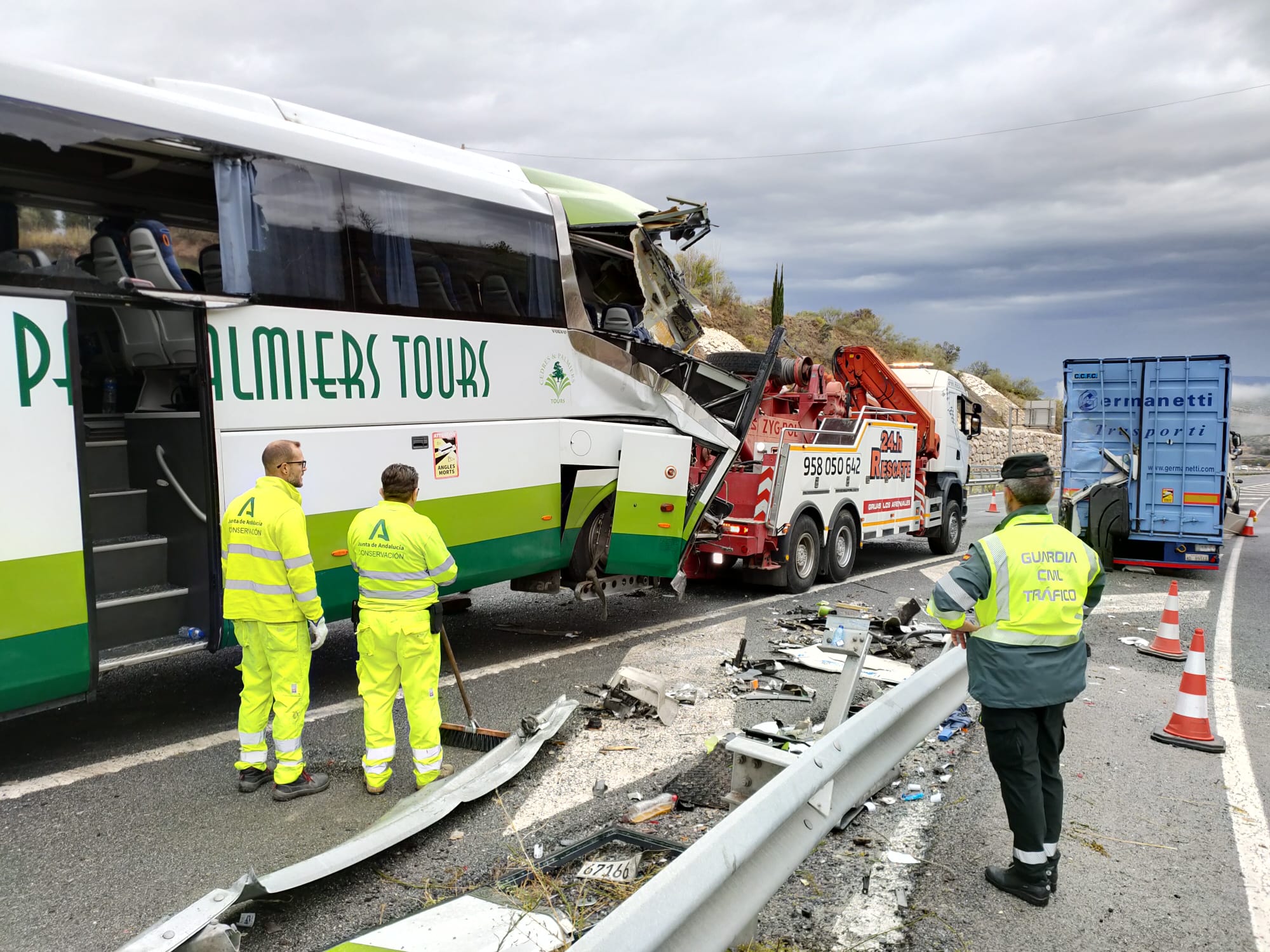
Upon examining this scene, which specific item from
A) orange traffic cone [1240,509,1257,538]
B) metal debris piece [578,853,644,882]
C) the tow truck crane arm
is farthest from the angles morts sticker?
orange traffic cone [1240,509,1257,538]

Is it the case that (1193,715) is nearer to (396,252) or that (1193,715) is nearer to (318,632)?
(318,632)

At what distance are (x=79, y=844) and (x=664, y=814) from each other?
2.63 meters

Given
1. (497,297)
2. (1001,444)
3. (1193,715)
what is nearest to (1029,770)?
(1193,715)

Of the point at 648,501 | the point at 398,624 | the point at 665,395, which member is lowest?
the point at 398,624

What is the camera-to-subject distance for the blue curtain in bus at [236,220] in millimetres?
5176

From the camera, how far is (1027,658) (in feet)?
11.8

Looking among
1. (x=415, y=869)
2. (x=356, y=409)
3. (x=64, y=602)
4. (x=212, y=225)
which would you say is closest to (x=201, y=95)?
(x=212, y=225)

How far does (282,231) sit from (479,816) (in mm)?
3568

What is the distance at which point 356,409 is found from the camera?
5797mm

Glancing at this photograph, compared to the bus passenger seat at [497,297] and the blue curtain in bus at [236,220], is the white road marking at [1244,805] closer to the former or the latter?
the bus passenger seat at [497,297]

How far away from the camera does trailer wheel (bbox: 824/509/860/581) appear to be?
11164 mm

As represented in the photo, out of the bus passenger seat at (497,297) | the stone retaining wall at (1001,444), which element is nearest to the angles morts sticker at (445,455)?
the bus passenger seat at (497,297)

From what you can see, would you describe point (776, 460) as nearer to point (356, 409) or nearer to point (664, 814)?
point (356, 409)

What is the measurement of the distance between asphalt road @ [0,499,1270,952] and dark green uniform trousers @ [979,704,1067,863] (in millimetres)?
257
